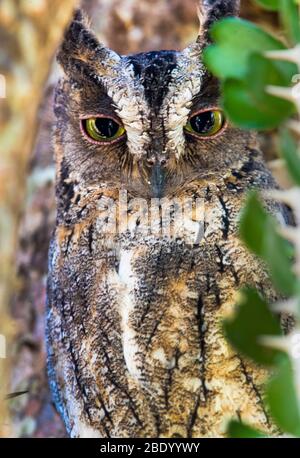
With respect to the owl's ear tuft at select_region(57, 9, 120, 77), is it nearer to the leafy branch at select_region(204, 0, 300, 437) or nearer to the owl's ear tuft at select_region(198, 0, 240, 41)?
the owl's ear tuft at select_region(198, 0, 240, 41)

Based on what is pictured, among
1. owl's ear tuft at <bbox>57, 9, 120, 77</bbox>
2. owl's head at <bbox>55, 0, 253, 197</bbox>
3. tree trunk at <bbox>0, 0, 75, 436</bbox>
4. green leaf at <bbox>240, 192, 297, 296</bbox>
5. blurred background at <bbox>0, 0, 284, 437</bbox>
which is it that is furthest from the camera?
tree trunk at <bbox>0, 0, 75, 436</bbox>

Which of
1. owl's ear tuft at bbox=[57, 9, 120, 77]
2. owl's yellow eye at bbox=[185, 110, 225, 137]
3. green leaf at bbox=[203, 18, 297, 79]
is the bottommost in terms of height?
green leaf at bbox=[203, 18, 297, 79]

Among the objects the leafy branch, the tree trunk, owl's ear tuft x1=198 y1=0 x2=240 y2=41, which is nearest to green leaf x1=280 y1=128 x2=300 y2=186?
the leafy branch

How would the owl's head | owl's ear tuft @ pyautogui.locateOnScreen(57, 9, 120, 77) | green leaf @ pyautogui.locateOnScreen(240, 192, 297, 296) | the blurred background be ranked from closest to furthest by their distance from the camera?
green leaf @ pyautogui.locateOnScreen(240, 192, 297, 296) < the owl's head < owl's ear tuft @ pyautogui.locateOnScreen(57, 9, 120, 77) < the blurred background

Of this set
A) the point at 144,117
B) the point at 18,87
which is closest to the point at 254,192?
the point at 144,117

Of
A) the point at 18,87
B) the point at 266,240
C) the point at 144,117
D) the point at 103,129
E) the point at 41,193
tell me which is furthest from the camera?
the point at 18,87

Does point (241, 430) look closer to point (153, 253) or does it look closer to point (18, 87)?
point (153, 253)
